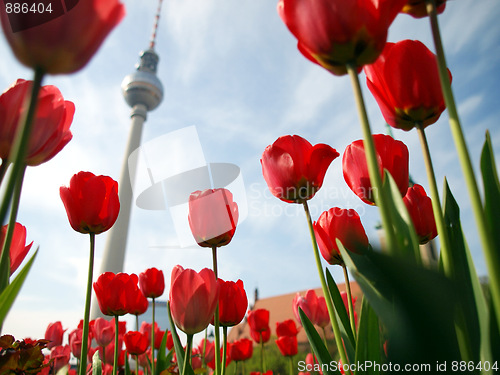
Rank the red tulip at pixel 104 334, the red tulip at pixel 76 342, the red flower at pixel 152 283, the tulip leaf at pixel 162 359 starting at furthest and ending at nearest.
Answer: the red tulip at pixel 76 342 → the red tulip at pixel 104 334 → the red flower at pixel 152 283 → the tulip leaf at pixel 162 359

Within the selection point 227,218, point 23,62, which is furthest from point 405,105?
point 227,218

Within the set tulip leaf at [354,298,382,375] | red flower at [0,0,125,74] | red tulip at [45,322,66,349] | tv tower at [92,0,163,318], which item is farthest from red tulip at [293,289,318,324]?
tv tower at [92,0,163,318]

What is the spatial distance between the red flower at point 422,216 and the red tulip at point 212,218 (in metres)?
0.73

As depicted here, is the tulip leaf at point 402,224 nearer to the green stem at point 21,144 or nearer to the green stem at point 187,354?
the green stem at point 21,144

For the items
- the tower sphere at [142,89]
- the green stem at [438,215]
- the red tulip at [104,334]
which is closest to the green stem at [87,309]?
the green stem at [438,215]

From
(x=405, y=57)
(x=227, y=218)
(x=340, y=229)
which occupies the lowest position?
(x=340, y=229)

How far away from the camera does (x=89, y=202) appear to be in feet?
4.52

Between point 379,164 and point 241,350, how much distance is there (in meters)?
2.90

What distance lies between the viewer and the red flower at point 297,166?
1.28m

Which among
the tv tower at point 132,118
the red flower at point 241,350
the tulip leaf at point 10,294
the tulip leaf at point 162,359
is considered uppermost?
the tv tower at point 132,118

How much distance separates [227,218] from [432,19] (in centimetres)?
115

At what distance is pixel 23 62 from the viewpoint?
0.49 metres

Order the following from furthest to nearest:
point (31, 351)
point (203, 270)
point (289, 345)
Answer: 1. point (289, 345)
2. point (203, 270)
3. point (31, 351)

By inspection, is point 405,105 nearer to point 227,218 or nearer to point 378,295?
point 378,295
